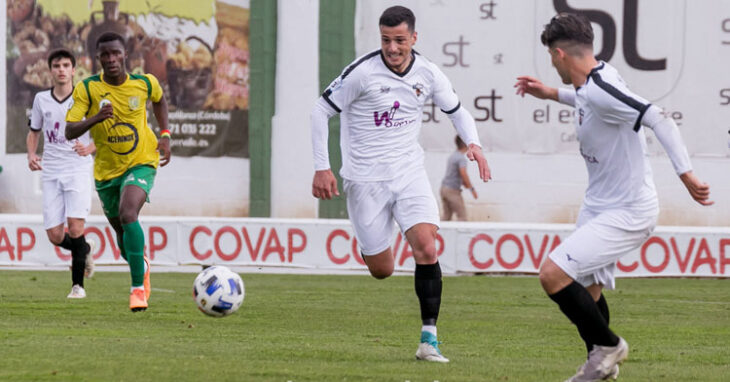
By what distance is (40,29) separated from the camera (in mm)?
24031

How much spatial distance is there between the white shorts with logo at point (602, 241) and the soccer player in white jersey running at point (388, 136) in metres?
1.57

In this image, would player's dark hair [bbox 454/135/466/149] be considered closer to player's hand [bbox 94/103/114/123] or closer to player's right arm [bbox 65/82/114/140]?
player's right arm [bbox 65/82/114/140]

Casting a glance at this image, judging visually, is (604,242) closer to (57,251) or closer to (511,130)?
→ (57,251)

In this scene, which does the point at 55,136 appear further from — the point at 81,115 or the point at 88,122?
the point at 88,122

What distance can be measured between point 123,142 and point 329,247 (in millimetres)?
8352

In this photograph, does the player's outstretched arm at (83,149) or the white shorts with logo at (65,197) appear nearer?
the player's outstretched arm at (83,149)

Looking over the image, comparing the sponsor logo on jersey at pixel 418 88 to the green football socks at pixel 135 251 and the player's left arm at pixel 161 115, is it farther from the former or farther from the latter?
the green football socks at pixel 135 251

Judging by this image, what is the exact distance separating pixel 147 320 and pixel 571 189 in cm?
1301

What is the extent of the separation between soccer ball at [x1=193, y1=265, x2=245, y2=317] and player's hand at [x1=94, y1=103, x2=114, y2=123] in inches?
64.0

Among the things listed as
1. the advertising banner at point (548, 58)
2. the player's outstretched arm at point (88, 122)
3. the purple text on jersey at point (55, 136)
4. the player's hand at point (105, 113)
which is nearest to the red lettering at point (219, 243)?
the advertising banner at point (548, 58)

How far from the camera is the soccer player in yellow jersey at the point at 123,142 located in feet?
35.0

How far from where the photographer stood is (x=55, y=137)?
13.7 meters

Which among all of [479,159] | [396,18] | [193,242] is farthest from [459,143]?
[479,159]

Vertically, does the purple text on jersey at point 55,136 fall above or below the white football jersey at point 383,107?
below
